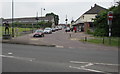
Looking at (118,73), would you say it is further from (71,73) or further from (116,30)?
(116,30)

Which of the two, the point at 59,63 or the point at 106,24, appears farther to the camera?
the point at 106,24

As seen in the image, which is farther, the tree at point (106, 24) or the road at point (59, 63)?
the tree at point (106, 24)

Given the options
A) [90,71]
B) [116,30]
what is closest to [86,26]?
Answer: [116,30]

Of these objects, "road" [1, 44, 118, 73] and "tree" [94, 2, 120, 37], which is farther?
"tree" [94, 2, 120, 37]

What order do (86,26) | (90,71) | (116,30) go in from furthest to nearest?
(86,26)
(116,30)
(90,71)

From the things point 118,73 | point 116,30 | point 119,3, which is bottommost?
point 118,73

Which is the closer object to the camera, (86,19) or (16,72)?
(16,72)

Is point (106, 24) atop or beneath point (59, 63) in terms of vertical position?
atop

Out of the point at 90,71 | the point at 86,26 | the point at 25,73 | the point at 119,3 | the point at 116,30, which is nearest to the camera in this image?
the point at 25,73

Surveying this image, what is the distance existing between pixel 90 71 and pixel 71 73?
961 millimetres

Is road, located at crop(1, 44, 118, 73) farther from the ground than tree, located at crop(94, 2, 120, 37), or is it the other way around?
tree, located at crop(94, 2, 120, 37)

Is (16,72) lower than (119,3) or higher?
lower

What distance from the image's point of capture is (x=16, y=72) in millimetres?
7715

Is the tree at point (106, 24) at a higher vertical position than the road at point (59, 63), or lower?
higher
